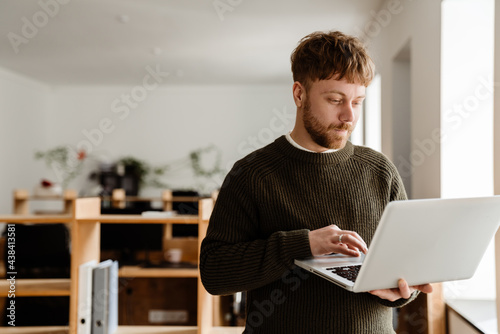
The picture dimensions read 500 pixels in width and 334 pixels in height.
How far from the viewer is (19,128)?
750cm

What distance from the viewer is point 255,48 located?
5723 millimetres

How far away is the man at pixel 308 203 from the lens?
1000 millimetres

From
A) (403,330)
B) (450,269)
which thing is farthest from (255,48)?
(450,269)

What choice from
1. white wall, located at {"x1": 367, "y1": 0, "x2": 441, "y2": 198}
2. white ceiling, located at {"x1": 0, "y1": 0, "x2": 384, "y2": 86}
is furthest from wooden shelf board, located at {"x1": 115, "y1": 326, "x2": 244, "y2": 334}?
white ceiling, located at {"x1": 0, "y1": 0, "x2": 384, "y2": 86}

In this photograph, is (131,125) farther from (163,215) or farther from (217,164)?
(163,215)

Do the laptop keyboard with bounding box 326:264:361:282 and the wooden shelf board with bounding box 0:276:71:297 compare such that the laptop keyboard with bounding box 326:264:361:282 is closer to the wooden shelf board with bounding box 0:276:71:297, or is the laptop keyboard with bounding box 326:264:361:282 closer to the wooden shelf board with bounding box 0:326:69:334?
the wooden shelf board with bounding box 0:276:71:297

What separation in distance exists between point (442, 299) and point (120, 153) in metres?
7.03

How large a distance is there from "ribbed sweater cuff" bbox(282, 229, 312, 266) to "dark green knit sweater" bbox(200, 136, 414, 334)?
0.10 feet

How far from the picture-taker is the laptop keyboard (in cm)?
90

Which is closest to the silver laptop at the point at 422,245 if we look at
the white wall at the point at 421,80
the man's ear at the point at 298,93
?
the man's ear at the point at 298,93

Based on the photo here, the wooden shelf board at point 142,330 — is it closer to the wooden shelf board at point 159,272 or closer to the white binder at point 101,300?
the white binder at point 101,300

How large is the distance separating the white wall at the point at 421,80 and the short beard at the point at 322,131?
1640 mm

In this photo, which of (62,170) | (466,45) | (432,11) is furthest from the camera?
(62,170)

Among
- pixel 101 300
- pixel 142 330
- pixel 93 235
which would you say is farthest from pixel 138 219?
pixel 142 330
